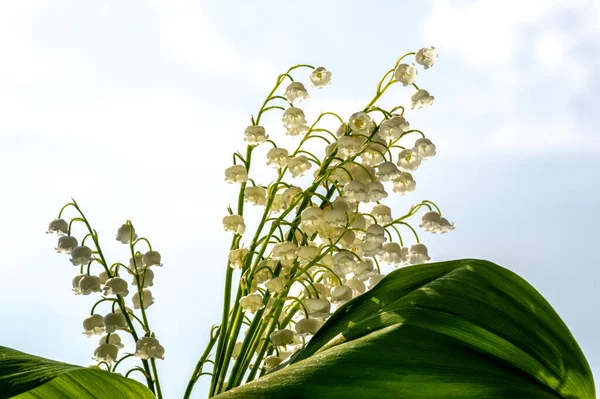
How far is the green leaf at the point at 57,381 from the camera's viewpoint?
455 mm

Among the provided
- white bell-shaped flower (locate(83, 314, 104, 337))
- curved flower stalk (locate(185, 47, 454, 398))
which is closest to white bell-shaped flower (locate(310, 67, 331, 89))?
curved flower stalk (locate(185, 47, 454, 398))

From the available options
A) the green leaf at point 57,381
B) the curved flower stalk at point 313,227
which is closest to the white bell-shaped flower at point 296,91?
the curved flower stalk at point 313,227

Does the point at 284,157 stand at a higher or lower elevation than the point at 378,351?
higher

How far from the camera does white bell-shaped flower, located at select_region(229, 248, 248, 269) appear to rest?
0.68m

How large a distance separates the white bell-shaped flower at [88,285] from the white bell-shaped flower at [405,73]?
1.12 ft

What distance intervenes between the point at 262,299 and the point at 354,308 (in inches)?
4.3

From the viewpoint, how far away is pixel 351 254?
64cm

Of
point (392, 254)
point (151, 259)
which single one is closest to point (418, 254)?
point (392, 254)

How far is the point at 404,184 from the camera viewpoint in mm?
708

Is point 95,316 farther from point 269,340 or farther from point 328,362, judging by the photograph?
point 328,362

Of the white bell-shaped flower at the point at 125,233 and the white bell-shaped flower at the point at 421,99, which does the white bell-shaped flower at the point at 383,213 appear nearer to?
the white bell-shaped flower at the point at 421,99

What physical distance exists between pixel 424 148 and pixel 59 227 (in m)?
0.36

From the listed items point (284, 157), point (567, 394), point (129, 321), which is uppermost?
point (284, 157)

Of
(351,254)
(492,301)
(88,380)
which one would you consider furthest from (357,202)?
(88,380)
